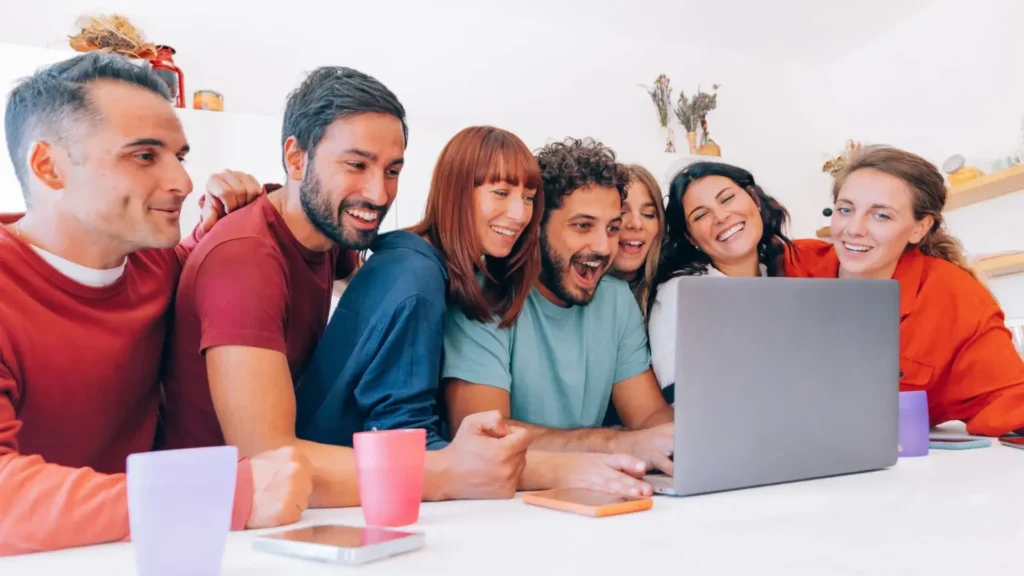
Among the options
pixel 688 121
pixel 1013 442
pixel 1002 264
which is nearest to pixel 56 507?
pixel 1013 442

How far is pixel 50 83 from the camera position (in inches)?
42.7

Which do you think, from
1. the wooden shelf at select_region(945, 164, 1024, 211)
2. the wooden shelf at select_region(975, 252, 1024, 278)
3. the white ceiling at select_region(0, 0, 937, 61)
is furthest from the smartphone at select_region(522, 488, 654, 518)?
the white ceiling at select_region(0, 0, 937, 61)

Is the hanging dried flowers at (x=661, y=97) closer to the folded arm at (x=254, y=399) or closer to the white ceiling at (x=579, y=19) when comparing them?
the white ceiling at (x=579, y=19)

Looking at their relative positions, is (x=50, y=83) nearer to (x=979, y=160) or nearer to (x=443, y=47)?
(x=443, y=47)

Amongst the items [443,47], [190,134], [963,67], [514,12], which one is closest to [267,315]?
[190,134]

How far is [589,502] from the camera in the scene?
85 cm

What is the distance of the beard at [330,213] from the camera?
1.35 meters

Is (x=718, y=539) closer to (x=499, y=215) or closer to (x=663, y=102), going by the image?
(x=499, y=215)

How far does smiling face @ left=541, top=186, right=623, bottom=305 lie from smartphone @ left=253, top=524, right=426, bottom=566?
0.91 metres

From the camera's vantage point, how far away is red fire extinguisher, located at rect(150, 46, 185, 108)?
2760mm

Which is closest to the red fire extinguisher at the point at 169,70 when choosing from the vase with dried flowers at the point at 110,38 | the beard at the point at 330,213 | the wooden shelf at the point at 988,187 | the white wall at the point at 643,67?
the vase with dried flowers at the point at 110,38

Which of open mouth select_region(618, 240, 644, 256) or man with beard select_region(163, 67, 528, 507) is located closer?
man with beard select_region(163, 67, 528, 507)

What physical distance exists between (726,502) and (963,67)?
143 inches

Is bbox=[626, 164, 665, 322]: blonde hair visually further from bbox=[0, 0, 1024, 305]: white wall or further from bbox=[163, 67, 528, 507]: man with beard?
bbox=[0, 0, 1024, 305]: white wall
